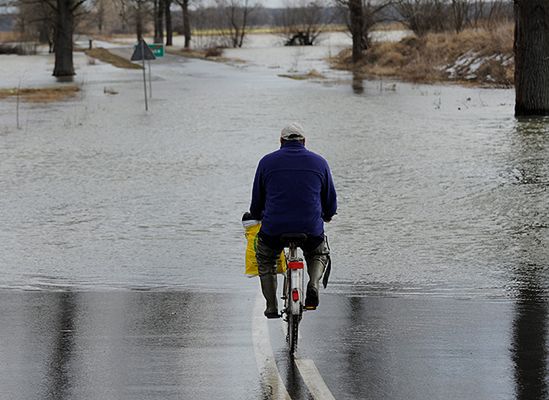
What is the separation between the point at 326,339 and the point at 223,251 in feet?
14.1

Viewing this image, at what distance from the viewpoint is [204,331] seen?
8492 mm

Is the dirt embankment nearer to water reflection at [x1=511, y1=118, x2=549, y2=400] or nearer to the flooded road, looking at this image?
the flooded road

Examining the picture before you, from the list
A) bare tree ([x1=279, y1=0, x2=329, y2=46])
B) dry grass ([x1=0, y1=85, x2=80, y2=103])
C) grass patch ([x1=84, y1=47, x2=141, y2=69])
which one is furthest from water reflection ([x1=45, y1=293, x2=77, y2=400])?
bare tree ([x1=279, y1=0, x2=329, y2=46])

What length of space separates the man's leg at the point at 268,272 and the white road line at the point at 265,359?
0.92 feet

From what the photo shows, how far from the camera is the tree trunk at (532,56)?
92.1 feet

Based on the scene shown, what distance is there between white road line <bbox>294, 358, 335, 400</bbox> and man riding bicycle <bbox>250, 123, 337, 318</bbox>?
41 centimetres

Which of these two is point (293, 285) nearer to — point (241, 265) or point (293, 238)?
point (293, 238)

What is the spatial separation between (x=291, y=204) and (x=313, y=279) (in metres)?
0.56

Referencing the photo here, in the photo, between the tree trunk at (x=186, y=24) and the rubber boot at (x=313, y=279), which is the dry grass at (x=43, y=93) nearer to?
the rubber boot at (x=313, y=279)

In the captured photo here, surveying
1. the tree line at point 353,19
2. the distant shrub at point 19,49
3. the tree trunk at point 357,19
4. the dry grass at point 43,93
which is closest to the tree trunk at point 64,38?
the tree line at point 353,19

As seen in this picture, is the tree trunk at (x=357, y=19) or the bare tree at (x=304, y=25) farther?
the bare tree at (x=304, y=25)

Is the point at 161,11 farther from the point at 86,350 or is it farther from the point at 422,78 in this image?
the point at 86,350

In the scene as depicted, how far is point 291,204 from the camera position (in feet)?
25.0

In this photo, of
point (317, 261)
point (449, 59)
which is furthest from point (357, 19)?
point (317, 261)
